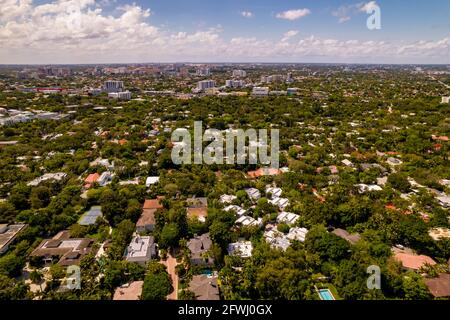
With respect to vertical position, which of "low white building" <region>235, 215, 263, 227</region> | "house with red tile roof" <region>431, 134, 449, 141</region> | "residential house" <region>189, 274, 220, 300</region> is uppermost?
"house with red tile roof" <region>431, 134, 449, 141</region>

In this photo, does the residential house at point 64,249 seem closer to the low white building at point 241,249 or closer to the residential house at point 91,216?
the residential house at point 91,216

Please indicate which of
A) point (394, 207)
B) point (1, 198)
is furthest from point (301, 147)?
point (1, 198)

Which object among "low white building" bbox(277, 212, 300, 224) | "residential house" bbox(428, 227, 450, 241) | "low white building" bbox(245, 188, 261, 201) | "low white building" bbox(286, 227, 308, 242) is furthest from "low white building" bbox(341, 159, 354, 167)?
"low white building" bbox(286, 227, 308, 242)

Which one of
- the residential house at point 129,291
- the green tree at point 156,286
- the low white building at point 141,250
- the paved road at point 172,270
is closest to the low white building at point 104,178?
the low white building at point 141,250

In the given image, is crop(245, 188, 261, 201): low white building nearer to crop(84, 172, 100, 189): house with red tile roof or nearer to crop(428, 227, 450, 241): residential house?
crop(428, 227, 450, 241): residential house

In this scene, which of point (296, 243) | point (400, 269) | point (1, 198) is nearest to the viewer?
point (400, 269)

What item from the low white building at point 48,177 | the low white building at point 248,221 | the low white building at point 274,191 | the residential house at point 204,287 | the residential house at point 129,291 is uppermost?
the low white building at point 48,177
